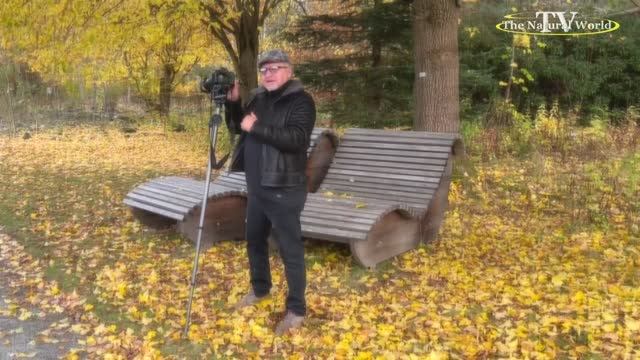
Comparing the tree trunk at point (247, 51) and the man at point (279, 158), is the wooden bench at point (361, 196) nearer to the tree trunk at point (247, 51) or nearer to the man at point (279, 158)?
the man at point (279, 158)

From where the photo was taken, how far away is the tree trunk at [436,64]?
717cm

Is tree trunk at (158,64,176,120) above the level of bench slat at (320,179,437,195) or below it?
above

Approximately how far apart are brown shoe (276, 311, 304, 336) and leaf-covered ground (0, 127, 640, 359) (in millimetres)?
59

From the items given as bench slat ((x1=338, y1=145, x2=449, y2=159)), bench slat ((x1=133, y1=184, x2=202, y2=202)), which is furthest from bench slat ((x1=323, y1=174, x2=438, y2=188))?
bench slat ((x1=133, y1=184, x2=202, y2=202))

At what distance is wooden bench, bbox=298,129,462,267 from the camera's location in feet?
16.3

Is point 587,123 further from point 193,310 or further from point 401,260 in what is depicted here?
point 193,310

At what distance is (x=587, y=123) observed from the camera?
44.8ft

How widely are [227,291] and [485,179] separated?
15.0ft

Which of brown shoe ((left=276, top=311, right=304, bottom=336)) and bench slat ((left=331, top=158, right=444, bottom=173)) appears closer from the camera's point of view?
brown shoe ((left=276, top=311, right=304, bottom=336))

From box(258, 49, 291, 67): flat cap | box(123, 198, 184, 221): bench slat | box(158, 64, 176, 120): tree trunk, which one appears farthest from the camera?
box(158, 64, 176, 120): tree trunk

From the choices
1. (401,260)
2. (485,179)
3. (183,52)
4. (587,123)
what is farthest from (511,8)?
(401,260)

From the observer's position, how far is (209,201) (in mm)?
5691

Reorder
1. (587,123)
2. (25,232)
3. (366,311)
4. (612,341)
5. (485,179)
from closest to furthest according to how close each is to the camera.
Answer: (612,341)
(366,311)
(25,232)
(485,179)
(587,123)

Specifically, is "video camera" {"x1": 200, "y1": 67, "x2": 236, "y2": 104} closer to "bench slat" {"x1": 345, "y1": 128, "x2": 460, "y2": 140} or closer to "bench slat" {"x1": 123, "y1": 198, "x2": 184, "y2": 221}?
"bench slat" {"x1": 123, "y1": 198, "x2": 184, "y2": 221}
